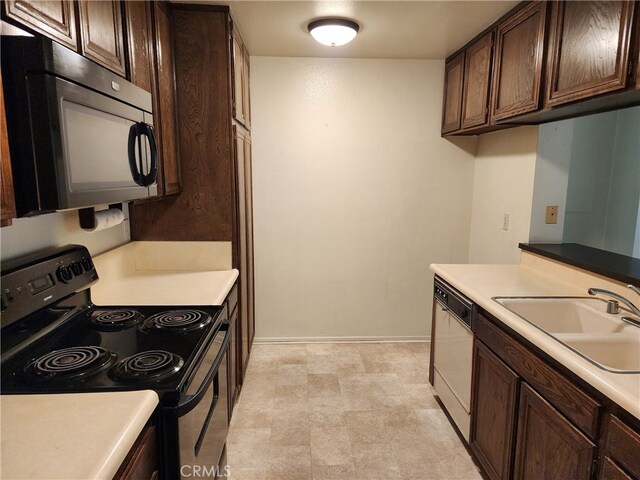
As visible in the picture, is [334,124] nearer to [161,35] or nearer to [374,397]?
[161,35]

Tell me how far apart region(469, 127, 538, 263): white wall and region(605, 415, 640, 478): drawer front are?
1574 millimetres

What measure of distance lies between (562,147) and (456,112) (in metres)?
0.82

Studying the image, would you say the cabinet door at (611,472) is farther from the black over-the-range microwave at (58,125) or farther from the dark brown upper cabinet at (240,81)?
the dark brown upper cabinet at (240,81)

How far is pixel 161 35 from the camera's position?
1997 millimetres

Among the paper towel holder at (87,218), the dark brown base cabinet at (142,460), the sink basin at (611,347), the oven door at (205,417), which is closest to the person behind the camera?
the dark brown base cabinet at (142,460)

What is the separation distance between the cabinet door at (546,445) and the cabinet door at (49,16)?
190 centimetres

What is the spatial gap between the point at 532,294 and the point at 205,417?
59.5 inches

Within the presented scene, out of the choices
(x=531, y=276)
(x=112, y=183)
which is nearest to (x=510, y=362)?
(x=531, y=276)

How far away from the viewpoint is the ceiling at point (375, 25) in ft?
7.09

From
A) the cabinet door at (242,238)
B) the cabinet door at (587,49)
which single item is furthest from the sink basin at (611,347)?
the cabinet door at (242,238)

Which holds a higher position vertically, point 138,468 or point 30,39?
point 30,39

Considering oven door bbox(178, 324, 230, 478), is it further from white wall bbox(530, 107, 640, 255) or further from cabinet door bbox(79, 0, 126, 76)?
white wall bbox(530, 107, 640, 255)

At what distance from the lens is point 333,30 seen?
2.37m

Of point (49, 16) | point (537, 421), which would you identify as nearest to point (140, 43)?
point (49, 16)
